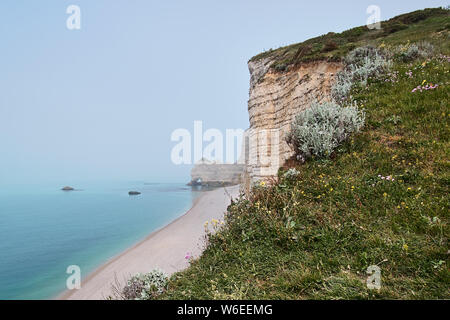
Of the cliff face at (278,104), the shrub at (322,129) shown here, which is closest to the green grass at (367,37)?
the cliff face at (278,104)

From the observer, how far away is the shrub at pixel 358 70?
10445mm

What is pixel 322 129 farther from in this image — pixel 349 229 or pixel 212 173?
pixel 212 173

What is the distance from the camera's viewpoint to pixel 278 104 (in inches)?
641

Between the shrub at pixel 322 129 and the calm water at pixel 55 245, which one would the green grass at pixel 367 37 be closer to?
the shrub at pixel 322 129

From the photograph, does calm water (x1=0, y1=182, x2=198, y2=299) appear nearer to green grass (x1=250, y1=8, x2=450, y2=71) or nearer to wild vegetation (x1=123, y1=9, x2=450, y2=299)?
wild vegetation (x1=123, y1=9, x2=450, y2=299)

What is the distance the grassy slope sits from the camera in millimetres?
3035

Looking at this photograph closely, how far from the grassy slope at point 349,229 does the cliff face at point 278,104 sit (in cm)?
620

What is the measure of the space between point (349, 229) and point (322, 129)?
3713 mm

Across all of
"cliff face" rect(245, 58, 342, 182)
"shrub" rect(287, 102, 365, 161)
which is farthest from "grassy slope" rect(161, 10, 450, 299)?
"cliff face" rect(245, 58, 342, 182)

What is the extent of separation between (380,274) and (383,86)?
30.6ft

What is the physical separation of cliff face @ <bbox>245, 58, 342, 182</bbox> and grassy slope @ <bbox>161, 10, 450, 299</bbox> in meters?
6.20

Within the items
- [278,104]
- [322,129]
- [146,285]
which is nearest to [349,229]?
[322,129]

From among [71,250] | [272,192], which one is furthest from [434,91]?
[71,250]
